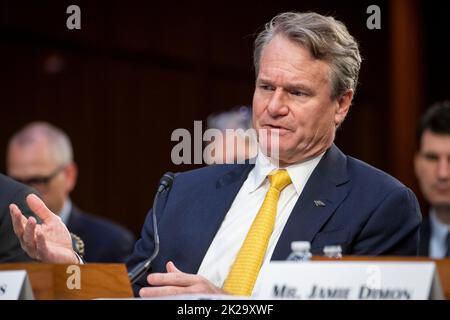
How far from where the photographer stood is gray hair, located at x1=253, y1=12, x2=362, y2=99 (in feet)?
8.50

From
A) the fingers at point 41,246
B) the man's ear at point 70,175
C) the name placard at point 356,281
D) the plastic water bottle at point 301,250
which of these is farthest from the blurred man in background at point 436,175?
the name placard at point 356,281

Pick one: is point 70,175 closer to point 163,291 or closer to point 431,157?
point 431,157

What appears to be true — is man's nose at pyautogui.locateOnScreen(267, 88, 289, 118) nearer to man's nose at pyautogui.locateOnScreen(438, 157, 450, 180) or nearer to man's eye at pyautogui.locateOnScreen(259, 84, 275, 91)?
man's eye at pyautogui.locateOnScreen(259, 84, 275, 91)

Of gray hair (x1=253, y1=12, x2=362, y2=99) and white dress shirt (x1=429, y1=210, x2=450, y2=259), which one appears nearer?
gray hair (x1=253, y1=12, x2=362, y2=99)

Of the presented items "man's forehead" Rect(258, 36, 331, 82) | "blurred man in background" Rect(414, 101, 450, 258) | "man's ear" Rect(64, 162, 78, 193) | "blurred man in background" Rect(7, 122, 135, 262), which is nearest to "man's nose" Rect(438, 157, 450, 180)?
"blurred man in background" Rect(414, 101, 450, 258)

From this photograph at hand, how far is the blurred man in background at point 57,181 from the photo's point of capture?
4.95 metres

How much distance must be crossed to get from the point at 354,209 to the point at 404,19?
160 inches

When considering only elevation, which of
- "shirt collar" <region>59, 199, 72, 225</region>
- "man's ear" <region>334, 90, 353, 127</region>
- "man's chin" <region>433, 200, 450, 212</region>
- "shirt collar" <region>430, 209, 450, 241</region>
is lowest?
"shirt collar" <region>59, 199, 72, 225</region>

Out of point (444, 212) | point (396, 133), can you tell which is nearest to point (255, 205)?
point (444, 212)

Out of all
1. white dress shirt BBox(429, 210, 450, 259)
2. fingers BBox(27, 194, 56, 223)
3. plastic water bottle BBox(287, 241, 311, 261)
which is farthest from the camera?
white dress shirt BBox(429, 210, 450, 259)

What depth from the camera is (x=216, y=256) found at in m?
2.57

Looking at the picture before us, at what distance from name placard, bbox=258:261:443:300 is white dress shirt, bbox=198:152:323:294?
0.64 meters

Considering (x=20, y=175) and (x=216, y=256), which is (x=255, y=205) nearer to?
(x=216, y=256)

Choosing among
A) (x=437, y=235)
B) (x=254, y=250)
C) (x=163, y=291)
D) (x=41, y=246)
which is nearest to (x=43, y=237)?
(x=41, y=246)
